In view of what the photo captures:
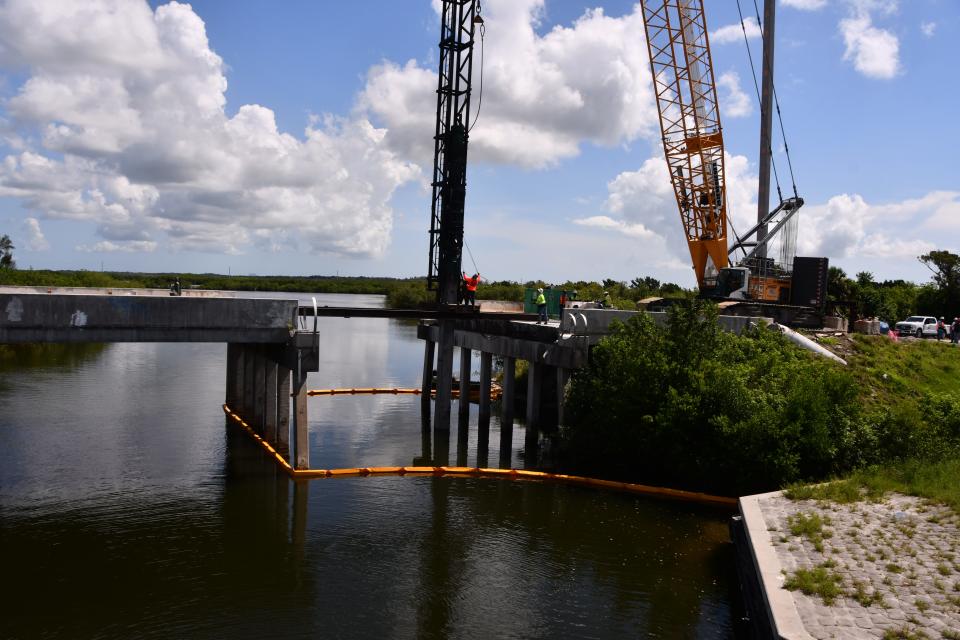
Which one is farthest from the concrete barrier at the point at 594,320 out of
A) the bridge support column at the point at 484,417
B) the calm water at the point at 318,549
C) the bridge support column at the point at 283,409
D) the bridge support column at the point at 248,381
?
the bridge support column at the point at 248,381

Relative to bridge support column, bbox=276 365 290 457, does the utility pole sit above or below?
above

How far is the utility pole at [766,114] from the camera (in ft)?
127

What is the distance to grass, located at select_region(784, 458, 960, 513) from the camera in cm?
1545

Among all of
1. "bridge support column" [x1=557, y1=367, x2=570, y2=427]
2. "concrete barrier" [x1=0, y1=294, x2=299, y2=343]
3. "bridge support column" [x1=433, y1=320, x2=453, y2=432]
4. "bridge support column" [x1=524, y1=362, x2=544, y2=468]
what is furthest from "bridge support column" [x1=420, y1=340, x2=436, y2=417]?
"concrete barrier" [x1=0, y1=294, x2=299, y2=343]

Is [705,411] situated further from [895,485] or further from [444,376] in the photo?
[444,376]

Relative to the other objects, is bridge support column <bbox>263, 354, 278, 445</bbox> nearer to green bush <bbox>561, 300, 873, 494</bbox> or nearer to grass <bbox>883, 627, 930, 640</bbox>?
green bush <bbox>561, 300, 873, 494</bbox>

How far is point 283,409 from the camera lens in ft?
70.4

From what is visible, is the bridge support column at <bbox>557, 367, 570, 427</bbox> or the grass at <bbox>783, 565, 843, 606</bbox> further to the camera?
the bridge support column at <bbox>557, 367, 570, 427</bbox>

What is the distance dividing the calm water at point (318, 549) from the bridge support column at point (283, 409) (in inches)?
30.1

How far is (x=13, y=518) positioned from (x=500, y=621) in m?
11.4

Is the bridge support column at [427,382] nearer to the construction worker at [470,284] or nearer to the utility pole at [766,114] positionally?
the construction worker at [470,284]

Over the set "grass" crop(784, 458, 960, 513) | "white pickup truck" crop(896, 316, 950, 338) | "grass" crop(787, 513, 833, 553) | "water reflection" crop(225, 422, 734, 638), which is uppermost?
"white pickup truck" crop(896, 316, 950, 338)

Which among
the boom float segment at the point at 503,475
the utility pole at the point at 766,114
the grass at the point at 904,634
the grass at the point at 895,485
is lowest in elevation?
the boom float segment at the point at 503,475

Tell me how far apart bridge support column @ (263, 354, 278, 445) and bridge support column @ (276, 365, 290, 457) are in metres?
1.40
